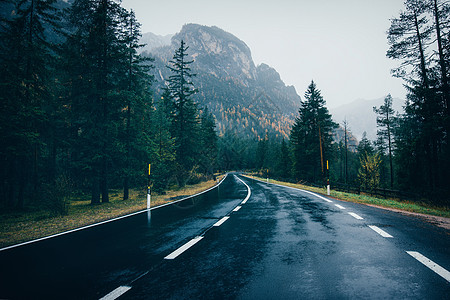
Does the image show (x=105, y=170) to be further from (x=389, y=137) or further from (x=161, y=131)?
(x=389, y=137)

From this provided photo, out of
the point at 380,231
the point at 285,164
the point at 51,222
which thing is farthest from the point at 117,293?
the point at 285,164

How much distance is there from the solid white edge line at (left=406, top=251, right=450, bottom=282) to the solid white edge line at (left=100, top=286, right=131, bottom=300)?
452cm

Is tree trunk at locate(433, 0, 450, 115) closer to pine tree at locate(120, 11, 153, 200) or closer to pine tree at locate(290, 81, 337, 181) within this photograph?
pine tree at locate(290, 81, 337, 181)

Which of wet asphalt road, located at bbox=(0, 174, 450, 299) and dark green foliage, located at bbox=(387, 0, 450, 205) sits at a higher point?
dark green foliage, located at bbox=(387, 0, 450, 205)

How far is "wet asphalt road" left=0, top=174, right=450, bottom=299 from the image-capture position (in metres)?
2.89

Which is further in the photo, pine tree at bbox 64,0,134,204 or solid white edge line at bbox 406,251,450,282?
pine tree at bbox 64,0,134,204

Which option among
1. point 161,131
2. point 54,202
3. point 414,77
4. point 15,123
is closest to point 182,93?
point 161,131

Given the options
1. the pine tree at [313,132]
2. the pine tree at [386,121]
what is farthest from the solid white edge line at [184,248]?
the pine tree at [386,121]

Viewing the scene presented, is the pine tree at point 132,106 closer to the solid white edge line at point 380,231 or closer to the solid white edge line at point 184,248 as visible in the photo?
the solid white edge line at point 184,248

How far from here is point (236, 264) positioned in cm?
383

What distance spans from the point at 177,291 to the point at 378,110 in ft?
174

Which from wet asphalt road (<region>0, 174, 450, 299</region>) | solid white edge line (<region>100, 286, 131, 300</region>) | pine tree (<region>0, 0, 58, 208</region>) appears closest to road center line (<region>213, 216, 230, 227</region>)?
wet asphalt road (<region>0, 174, 450, 299</region>)

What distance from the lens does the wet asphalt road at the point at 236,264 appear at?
289cm

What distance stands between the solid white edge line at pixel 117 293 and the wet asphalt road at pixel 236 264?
0.05 meters
